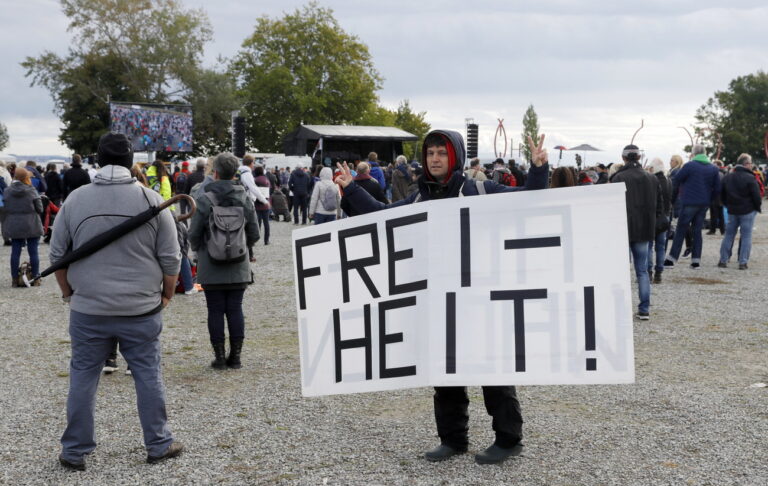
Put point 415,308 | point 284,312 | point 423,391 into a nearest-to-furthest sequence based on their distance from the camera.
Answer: point 415,308 → point 423,391 → point 284,312

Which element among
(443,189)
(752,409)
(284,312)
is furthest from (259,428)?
(284,312)

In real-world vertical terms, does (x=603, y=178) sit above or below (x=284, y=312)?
above

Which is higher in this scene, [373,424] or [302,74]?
[302,74]

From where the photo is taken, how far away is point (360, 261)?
14.1ft

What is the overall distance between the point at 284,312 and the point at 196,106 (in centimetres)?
4831

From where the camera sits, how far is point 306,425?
5.26 m

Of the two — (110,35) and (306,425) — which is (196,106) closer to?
(110,35)

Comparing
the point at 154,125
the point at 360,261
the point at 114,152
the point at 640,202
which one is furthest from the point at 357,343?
the point at 154,125

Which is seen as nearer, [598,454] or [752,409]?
[598,454]

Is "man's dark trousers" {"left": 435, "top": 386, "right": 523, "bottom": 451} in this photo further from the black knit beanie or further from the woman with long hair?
the woman with long hair

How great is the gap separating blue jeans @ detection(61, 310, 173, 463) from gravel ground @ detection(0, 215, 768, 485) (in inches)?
7.1

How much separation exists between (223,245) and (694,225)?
9882 mm

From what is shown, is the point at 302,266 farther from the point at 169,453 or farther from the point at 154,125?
the point at 154,125

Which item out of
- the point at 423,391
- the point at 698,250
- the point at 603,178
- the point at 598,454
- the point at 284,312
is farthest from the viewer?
the point at 603,178
